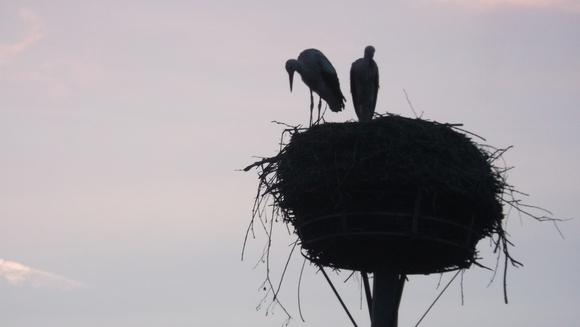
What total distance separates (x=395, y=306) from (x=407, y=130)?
190 cm

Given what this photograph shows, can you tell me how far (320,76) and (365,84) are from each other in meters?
1.03

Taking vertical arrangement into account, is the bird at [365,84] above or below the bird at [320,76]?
below

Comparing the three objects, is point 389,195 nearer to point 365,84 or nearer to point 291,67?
point 365,84

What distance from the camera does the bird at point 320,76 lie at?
48.4 ft

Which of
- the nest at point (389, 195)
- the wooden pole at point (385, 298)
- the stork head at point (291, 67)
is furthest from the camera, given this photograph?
the stork head at point (291, 67)

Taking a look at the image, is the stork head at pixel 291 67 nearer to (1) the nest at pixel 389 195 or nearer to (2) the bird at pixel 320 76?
(2) the bird at pixel 320 76

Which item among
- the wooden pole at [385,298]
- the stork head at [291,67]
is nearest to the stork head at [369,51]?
the stork head at [291,67]

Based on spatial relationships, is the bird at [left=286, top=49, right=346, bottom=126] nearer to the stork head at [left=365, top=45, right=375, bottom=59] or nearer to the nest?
the stork head at [left=365, top=45, right=375, bottom=59]

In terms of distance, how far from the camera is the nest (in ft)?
29.6

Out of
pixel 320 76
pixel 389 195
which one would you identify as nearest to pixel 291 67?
pixel 320 76

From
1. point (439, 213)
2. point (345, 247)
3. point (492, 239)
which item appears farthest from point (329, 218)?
point (492, 239)

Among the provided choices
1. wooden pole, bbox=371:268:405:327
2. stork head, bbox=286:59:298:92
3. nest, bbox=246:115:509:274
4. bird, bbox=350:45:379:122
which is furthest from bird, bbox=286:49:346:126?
wooden pole, bbox=371:268:405:327

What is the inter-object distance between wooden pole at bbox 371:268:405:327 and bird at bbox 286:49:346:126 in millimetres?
5707

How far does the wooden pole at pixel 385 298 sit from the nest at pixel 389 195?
0.42 feet
